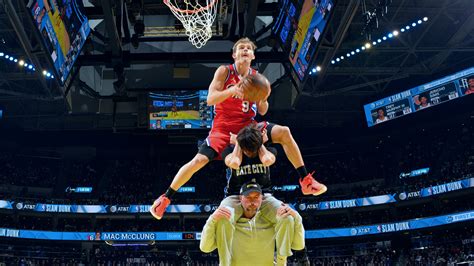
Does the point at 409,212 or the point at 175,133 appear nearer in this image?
the point at 175,133

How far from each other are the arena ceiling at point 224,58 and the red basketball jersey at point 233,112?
9.42 m

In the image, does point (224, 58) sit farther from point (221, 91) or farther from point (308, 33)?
point (221, 91)

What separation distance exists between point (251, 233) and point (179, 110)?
2029 centimetres

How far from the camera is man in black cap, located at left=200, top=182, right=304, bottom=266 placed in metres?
5.11

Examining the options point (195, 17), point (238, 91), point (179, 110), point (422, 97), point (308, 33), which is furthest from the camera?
point (422, 97)

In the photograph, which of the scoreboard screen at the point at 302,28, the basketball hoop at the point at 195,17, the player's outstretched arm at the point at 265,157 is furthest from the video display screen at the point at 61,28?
the player's outstretched arm at the point at 265,157

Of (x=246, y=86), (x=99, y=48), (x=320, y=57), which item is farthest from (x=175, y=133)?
(x=246, y=86)

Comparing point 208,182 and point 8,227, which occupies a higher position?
point 208,182

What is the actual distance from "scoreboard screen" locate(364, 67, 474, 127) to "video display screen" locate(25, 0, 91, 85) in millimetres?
17130

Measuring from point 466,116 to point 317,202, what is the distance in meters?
10.9

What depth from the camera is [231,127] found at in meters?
6.38

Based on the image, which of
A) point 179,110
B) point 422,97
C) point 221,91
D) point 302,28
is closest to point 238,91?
point 221,91

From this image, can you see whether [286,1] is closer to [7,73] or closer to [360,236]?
[7,73]

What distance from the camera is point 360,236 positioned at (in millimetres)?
31266
